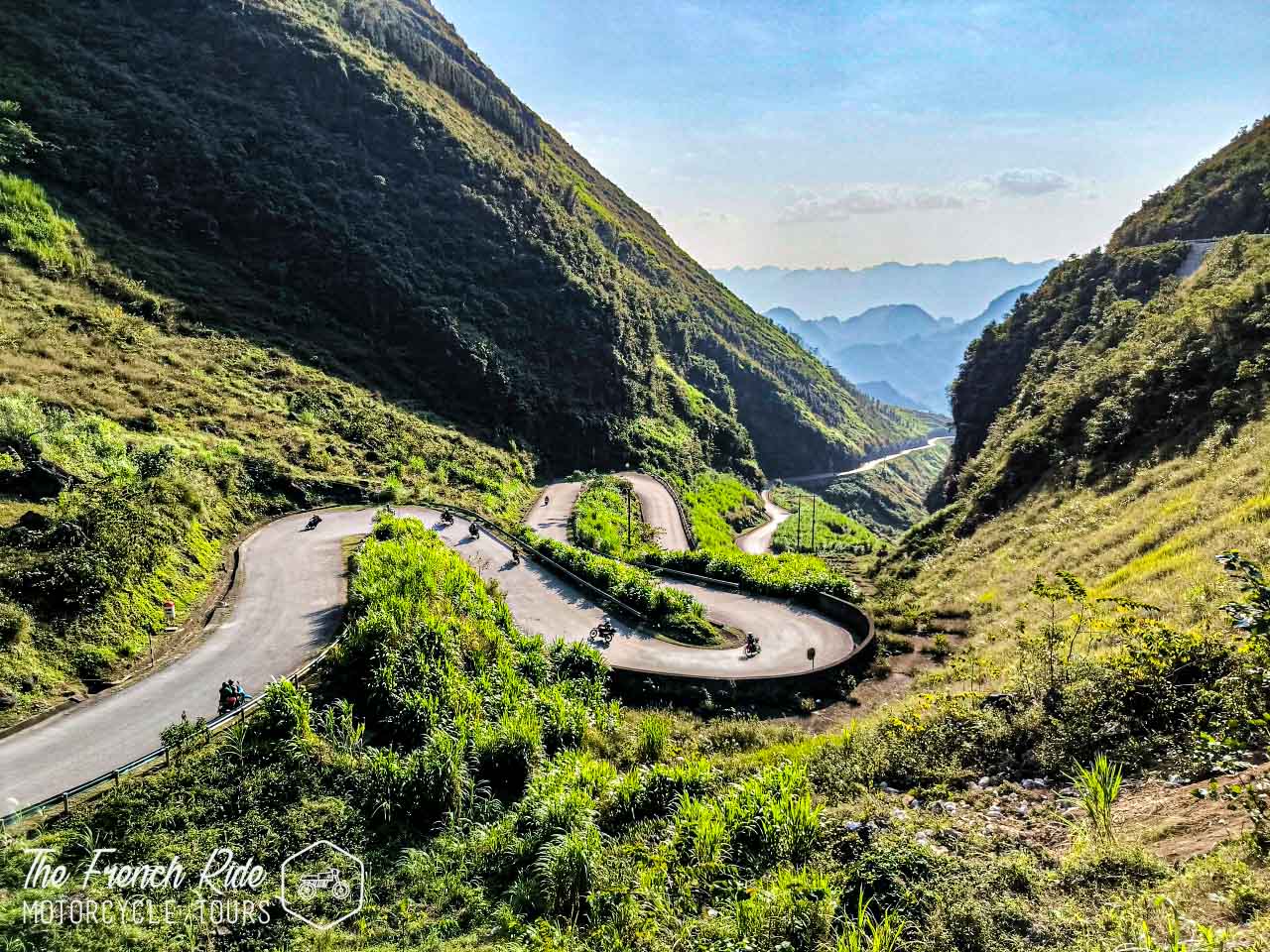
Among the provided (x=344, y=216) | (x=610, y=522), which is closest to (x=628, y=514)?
(x=610, y=522)

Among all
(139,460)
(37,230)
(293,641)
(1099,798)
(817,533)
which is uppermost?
(37,230)

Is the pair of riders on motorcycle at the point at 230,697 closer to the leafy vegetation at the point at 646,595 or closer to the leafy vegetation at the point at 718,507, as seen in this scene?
the leafy vegetation at the point at 646,595

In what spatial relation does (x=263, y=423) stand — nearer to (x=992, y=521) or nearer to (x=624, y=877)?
(x=624, y=877)

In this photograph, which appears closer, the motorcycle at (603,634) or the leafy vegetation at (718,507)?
the motorcycle at (603,634)

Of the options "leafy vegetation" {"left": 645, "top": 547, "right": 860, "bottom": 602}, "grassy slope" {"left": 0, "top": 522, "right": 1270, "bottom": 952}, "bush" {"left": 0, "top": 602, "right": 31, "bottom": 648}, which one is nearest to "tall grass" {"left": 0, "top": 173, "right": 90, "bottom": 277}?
"bush" {"left": 0, "top": 602, "right": 31, "bottom": 648}

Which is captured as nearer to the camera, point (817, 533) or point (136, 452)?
point (136, 452)

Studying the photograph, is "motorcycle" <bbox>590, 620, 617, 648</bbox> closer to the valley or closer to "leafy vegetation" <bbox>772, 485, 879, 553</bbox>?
the valley

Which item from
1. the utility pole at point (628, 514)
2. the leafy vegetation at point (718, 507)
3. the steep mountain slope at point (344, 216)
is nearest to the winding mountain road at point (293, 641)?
the utility pole at point (628, 514)

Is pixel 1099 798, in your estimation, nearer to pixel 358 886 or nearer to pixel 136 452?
pixel 358 886
